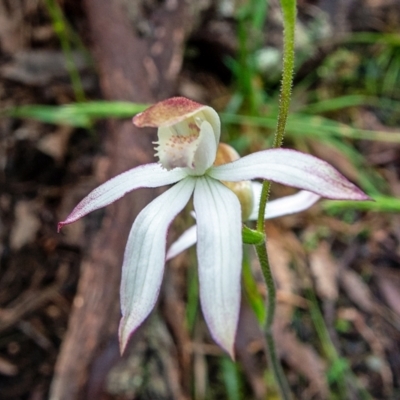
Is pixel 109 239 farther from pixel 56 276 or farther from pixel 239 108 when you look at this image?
pixel 239 108

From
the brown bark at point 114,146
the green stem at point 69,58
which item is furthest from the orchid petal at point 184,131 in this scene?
the green stem at point 69,58

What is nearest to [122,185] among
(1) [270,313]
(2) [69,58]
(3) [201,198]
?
(3) [201,198]

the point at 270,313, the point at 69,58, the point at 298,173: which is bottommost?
the point at 69,58

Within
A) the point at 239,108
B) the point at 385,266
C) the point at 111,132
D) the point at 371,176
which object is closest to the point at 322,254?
the point at 385,266

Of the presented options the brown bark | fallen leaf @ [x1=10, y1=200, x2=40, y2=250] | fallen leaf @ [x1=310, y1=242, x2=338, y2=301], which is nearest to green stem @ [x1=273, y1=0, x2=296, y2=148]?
the brown bark

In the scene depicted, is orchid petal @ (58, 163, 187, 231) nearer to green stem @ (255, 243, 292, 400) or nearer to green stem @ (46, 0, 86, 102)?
green stem @ (255, 243, 292, 400)

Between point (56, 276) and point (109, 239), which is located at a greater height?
point (109, 239)

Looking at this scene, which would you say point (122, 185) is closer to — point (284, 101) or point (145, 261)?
point (145, 261)
